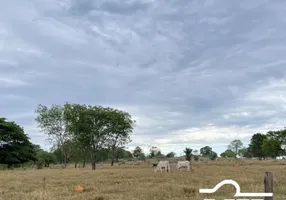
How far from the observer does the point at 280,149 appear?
96438 millimetres

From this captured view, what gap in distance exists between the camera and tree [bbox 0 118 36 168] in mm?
75562

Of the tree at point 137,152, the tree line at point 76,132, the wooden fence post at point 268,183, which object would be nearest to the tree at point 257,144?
the tree at point 137,152

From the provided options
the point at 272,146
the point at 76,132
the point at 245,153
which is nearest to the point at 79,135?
the point at 76,132

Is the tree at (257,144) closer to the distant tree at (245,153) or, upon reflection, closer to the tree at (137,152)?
the distant tree at (245,153)

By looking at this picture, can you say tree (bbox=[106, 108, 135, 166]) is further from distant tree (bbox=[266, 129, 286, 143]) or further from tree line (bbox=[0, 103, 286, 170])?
distant tree (bbox=[266, 129, 286, 143])

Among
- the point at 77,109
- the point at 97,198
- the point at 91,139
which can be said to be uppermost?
the point at 77,109

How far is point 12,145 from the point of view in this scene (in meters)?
77.8

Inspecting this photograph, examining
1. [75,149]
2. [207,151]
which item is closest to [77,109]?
[75,149]

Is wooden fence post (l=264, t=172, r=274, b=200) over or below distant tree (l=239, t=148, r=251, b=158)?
below

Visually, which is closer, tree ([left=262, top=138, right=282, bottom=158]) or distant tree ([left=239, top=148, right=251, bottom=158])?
tree ([left=262, top=138, right=282, bottom=158])

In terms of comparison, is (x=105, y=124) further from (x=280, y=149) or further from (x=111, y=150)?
(x=280, y=149)

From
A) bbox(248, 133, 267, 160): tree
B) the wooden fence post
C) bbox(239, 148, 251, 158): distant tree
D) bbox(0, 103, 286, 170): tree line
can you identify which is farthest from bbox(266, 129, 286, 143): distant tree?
the wooden fence post

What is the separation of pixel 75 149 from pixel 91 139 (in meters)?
13.2

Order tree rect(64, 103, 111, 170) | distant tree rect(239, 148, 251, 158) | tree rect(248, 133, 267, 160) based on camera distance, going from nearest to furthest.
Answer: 1. tree rect(64, 103, 111, 170)
2. tree rect(248, 133, 267, 160)
3. distant tree rect(239, 148, 251, 158)
